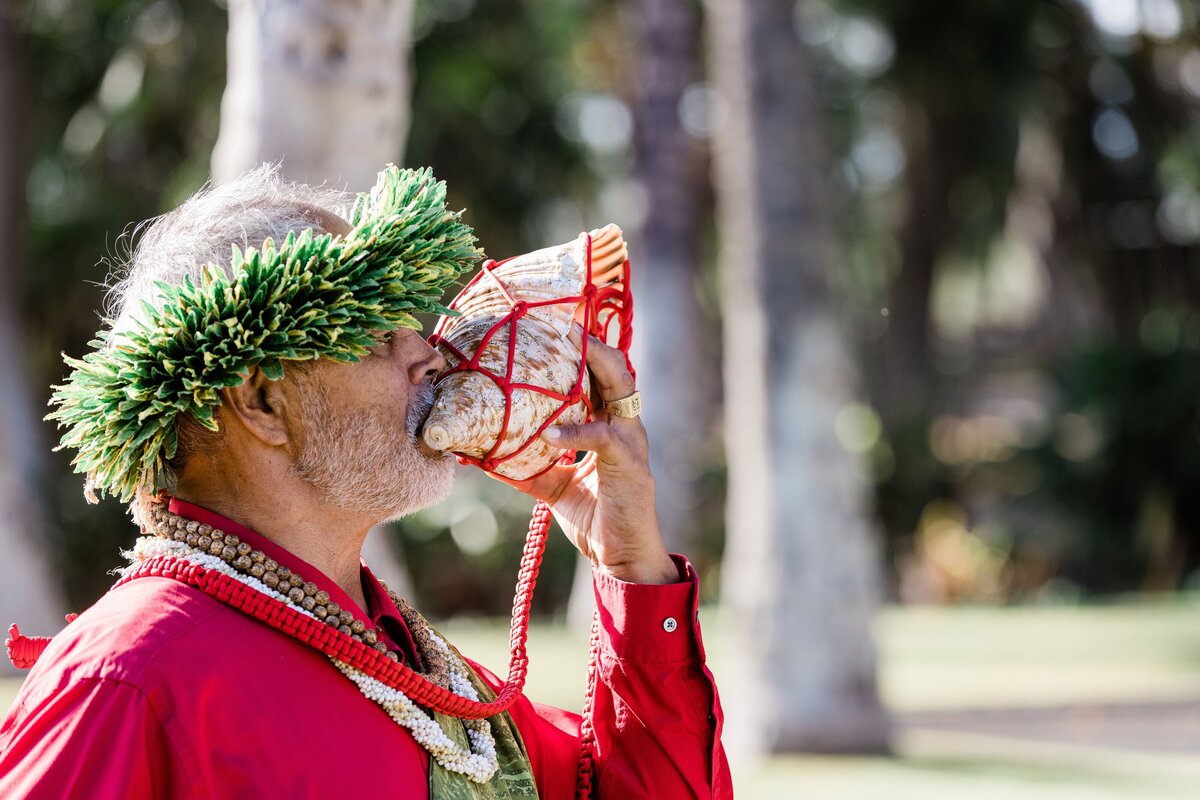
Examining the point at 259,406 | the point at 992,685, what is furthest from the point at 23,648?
the point at 992,685

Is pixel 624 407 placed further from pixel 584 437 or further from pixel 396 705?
pixel 396 705

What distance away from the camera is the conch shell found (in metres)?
2.30

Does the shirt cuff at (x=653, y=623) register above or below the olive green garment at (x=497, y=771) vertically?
above

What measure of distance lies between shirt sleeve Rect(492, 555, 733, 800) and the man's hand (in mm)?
42

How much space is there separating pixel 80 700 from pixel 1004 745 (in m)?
6.98

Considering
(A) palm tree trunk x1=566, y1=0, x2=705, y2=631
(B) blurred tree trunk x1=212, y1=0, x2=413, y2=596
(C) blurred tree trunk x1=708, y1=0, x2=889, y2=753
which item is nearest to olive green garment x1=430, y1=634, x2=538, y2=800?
(B) blurred tree trunk x1=212, y1=0, x2=413, y2=596

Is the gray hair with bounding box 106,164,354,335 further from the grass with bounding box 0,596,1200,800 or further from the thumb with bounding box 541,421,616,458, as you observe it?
the grass with bounding box 0,596,1200,800

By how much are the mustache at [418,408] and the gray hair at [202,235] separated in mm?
303

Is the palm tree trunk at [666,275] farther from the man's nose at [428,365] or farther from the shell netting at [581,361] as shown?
the man's nose at [428,365]

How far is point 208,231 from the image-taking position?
2.30 meters

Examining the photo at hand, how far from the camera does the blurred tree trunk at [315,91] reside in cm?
475

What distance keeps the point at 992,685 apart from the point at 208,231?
338 inches

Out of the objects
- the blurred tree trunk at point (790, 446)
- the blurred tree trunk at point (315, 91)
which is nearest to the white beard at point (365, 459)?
the blurred tree trunk at point (315, 91)

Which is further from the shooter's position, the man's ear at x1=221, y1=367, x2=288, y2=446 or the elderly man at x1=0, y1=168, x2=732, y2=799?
the man's ear at x1=221, y1=367, x2=288, y2=446
